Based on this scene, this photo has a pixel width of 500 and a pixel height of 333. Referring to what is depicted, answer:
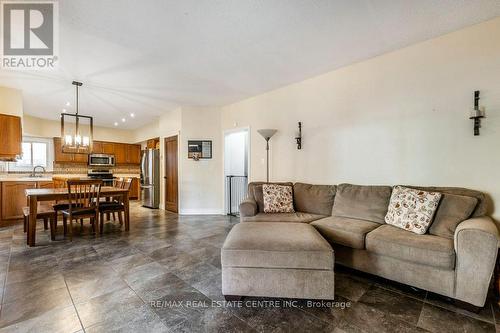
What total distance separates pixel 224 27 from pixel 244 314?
104 inches

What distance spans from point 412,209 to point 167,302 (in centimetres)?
249

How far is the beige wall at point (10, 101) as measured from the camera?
3840mm

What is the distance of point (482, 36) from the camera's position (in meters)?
2.27

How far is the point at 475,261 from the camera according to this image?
66.4 inches

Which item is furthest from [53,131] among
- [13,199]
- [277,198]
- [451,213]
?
[451,213]

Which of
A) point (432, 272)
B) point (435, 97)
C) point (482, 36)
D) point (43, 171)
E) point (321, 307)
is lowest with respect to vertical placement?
point (321, 307)

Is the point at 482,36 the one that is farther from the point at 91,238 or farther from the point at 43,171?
the point at 43,171

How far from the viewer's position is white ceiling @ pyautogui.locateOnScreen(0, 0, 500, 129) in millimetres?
2023

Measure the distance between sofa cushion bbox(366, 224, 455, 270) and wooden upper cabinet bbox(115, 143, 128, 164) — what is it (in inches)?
324

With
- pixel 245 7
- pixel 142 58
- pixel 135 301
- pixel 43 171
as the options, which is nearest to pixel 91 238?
pixel 135 301

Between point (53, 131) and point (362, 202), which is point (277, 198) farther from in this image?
point (53, 131)

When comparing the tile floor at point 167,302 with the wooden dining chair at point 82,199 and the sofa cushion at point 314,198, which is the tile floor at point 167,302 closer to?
the wooden dining chair at point 82,199

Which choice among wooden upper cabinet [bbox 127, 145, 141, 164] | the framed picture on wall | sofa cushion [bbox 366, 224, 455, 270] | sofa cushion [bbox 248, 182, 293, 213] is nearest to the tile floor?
sofa cushion [bbox 366, 224, 455, 270]

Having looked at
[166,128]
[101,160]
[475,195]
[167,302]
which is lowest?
[167,302]
